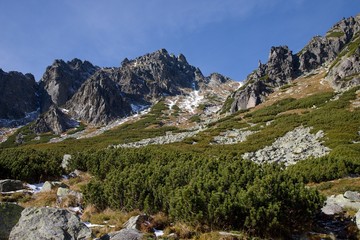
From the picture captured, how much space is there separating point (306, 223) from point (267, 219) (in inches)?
60.1

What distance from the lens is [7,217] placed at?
8234 millimetres

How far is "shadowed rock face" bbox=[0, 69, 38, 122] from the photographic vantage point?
150500 mm

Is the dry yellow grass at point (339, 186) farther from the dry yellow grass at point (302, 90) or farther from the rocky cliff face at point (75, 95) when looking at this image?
the rocky cliff face at point (75, 95)

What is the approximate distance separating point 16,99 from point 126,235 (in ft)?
555

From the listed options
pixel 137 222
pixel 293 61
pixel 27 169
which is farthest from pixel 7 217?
pixel 293 61

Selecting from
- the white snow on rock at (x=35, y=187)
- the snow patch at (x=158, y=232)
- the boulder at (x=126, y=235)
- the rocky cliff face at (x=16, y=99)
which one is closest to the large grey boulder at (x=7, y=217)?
the boulder at (x=126, y=235)

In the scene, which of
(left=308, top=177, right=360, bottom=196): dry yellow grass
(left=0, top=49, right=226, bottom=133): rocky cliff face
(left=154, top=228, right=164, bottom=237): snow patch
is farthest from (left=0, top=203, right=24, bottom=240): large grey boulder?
(left=0, top=49, right=226, bottom=133): rocky cliff face

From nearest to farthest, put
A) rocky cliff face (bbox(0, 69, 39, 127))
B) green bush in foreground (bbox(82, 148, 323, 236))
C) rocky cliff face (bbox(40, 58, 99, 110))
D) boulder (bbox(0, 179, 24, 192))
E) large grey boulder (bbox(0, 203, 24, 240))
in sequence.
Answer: large grey boulder (bbox(0, 203, 24, 240)) → green bush in foreground (bbox(82, 148, 323, 236)) → boulder (bbox(0, 179, 24, 192)) → rocky cliff face (bbox(0, 69, 39, 127)) → rocky cliff face (bbox(40, 58, 99, 110))

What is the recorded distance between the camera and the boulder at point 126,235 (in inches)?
305

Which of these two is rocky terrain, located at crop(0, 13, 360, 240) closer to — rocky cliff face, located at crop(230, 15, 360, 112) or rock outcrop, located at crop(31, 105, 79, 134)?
rocky cliff face, located at crop(230, 15, 360, 112)

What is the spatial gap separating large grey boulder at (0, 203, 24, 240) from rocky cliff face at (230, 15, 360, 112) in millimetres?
85513

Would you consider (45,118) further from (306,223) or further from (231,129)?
(306,223)

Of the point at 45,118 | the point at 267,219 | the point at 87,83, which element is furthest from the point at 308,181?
the point at 87,83

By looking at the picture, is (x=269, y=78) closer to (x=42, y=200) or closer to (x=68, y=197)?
(x=68, y=197)
